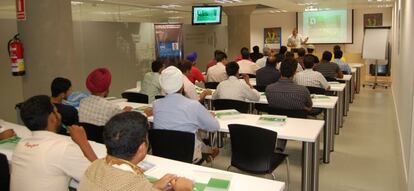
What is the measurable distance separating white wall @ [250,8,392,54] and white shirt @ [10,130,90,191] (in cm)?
1302

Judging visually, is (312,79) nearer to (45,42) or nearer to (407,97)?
(407,97)

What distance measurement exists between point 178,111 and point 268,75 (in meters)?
3.26

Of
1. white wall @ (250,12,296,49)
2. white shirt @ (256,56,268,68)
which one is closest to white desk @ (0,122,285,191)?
white shirt @ (256,56,268,68)

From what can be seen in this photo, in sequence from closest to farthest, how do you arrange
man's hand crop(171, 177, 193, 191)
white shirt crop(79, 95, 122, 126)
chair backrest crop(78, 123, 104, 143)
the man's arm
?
man's hand crop(171, 177, 193, 191)
the man's arm
chair backrest crop(78, 123, 104, 143)
white shirt crop(79, 95, 122, 126)

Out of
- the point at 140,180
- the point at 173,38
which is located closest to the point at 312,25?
the point at 173,38

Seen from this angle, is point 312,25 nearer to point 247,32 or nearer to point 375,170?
point 247,32

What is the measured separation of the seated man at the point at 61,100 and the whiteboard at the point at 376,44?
9998 millimetres

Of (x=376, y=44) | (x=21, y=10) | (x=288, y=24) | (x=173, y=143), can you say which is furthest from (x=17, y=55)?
(x=288, y=24)

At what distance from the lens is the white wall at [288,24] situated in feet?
42.8

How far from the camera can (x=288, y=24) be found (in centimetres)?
1461

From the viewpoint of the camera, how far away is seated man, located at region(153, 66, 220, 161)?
120 inches

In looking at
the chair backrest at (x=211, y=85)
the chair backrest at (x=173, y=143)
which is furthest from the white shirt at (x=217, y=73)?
the chair backrest at (x=173, y=143)

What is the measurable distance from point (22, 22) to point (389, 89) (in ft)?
30.2

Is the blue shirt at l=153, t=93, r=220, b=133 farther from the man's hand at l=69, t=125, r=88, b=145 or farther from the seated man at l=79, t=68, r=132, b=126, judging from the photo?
the man's hand at l=69, t=125, r=88, b=145
